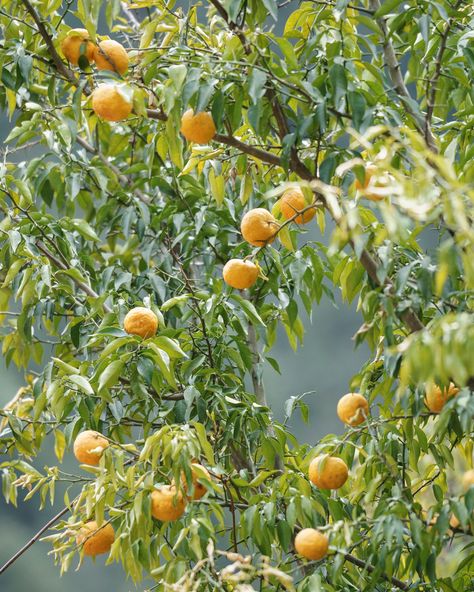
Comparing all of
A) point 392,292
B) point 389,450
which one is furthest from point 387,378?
point 392,292

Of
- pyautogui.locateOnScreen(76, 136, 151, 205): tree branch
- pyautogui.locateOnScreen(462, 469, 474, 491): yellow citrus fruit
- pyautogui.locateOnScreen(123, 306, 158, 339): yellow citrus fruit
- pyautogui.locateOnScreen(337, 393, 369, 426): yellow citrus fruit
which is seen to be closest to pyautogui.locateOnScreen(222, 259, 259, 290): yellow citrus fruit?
pyautogui.locateOnScreen(123, 306, 158, 339): yellow citrus fruit

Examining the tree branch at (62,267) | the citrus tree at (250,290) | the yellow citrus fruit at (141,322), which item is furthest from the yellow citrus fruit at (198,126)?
the tree branch at (62,267)

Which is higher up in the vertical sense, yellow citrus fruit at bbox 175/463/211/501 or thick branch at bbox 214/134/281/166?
thick branch at bbox 214/134/281/166

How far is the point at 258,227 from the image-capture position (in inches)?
63.2

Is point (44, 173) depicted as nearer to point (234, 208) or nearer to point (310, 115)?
point (234, 208)

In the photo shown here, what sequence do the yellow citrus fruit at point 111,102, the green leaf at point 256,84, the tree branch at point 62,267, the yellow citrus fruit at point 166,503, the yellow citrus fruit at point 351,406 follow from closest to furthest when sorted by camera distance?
the green leaf at point 256,84 < the yellow citrus fruit at point 111,102 < the yellow citrus fruit at point 166,503 < the yellow citrus fruit at point 351,406 < the tree branch at point 62,267

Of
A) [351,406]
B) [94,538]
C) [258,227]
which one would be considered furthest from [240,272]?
[94,538]

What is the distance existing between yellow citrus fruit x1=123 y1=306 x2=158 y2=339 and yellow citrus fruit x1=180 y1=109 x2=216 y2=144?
332 mm

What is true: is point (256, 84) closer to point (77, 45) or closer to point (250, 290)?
point (77, 45)

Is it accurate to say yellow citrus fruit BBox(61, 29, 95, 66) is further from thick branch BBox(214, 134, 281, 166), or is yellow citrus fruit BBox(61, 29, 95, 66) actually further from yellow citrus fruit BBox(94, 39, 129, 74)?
thick branch BBox(214, 134, 281, 166)

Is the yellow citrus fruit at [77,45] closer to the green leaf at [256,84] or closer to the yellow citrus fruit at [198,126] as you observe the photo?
the yellow citrus fruit at [198,126]

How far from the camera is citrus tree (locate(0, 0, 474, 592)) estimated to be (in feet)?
4.89

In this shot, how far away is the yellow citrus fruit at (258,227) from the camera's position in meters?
1.60

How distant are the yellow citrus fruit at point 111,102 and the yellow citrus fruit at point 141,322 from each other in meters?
0.37
